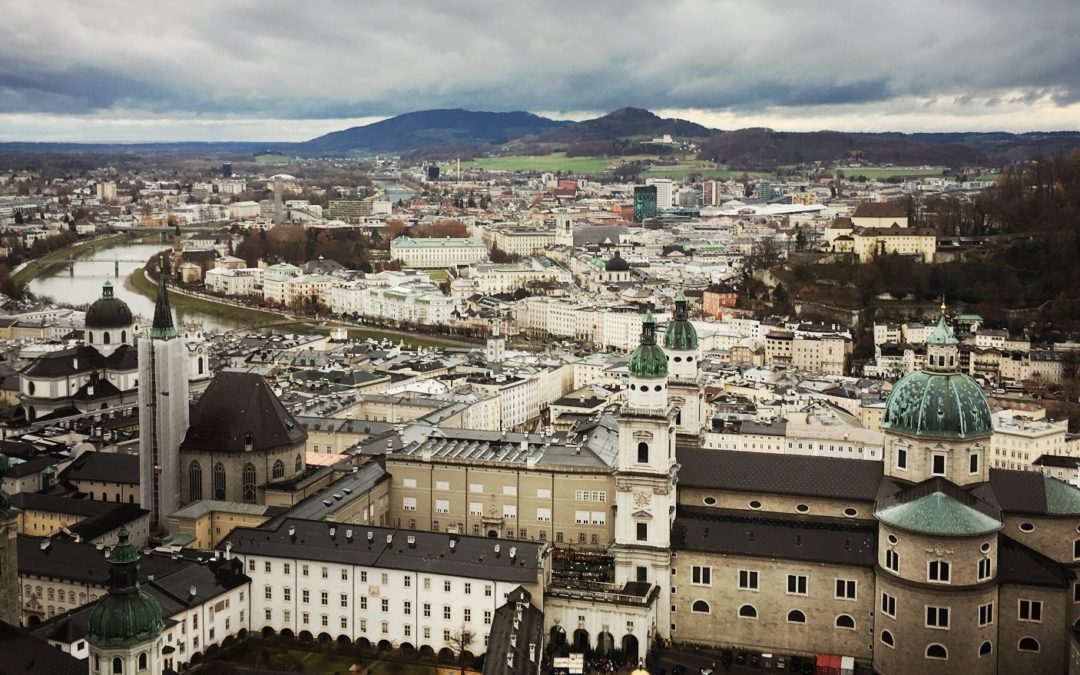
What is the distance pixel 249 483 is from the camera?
156 ft

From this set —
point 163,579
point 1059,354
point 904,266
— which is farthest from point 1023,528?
point 904,266

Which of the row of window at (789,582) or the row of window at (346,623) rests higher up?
the row of window at (789,582)

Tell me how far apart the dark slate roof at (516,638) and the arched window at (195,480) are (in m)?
17.1

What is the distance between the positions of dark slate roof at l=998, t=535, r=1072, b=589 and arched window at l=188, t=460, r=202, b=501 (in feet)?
99.9

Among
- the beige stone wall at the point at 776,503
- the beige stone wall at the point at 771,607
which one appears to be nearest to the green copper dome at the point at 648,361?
the beige stone wall at the point at 776,503

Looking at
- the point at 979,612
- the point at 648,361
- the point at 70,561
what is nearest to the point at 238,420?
the point at 70,561

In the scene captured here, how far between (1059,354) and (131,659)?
77.6m

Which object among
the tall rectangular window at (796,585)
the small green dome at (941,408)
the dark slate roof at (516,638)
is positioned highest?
the small green dome at (941,408)

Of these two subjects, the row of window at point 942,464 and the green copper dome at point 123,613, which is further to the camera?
the row of window at point 942,464

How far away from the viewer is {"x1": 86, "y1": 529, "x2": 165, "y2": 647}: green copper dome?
2242 cm

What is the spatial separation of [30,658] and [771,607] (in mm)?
22301

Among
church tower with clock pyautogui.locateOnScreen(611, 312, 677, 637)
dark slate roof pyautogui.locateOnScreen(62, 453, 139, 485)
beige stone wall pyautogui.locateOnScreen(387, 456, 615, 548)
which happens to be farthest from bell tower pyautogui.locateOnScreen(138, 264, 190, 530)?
church tower with clock pyautogui.locateOnScreen(611, 312, 677, 637)

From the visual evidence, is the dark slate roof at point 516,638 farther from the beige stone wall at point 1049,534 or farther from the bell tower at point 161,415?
the bell tower at point 161,415

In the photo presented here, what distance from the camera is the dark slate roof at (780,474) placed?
4003 centimetres
